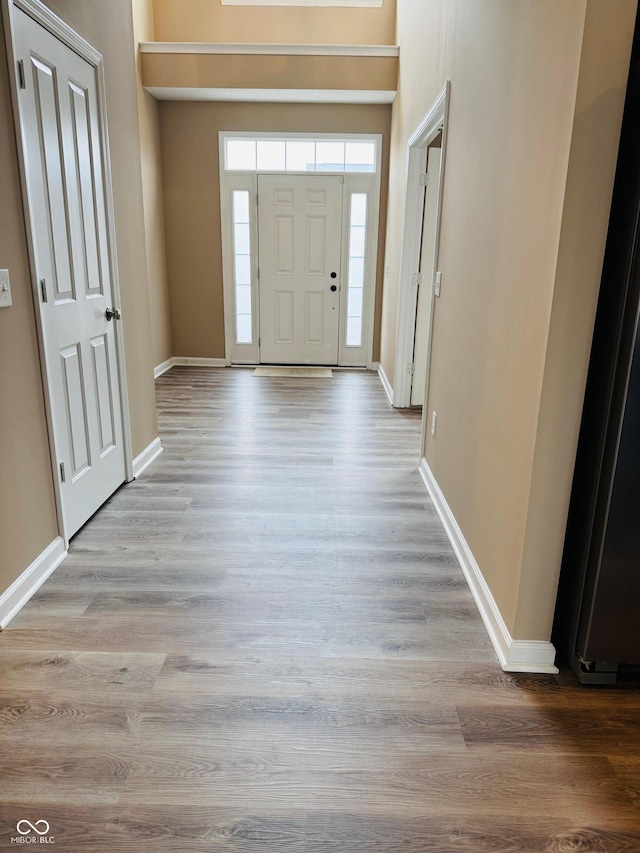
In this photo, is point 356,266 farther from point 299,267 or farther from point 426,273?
point 426,273

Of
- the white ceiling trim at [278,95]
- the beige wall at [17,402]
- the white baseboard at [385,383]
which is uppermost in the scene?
the white ceiling trim at [278,95]

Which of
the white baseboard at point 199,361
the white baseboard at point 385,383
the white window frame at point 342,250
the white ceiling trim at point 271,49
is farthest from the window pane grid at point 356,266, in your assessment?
the white baseboard at point 199,361

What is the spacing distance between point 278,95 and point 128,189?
9.69 ft

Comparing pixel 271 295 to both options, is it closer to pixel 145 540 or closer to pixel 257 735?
pixel 145 540

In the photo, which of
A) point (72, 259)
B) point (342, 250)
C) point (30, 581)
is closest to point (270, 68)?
point (342, 250)

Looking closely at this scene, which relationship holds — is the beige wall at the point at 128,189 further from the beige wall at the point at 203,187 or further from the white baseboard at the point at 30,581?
the beige wall at the point at 203,187

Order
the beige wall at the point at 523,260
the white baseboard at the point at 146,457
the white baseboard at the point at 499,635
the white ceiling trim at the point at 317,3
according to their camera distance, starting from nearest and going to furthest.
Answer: the beige wall at the point at 523,260 → the white baseboard at the point at 499,635 → the white baseboard at the point at 146,457 → the white ceiling trim at the point at 317,3

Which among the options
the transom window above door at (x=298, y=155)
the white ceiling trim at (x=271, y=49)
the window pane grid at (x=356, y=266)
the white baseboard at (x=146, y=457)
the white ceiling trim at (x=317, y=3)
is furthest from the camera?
the window pane grid at (x=356, y=266)

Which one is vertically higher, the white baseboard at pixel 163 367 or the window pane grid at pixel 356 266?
the window pane grid at pixel 356 266

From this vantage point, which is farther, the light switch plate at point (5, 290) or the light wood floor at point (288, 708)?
the light switch plate at point (5, 290)

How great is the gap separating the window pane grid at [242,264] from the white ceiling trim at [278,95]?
33.8 inches

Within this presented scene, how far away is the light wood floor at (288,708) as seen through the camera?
Answer: 1.34 meters

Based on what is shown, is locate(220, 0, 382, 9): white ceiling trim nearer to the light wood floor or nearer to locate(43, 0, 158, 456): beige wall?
locate(43, 0, 158, 456): beige wall

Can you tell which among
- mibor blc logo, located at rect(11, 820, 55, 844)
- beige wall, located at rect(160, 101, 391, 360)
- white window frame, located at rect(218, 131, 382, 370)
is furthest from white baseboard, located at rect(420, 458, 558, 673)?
beige wall, located at rect(160, 101, 391, 360)
